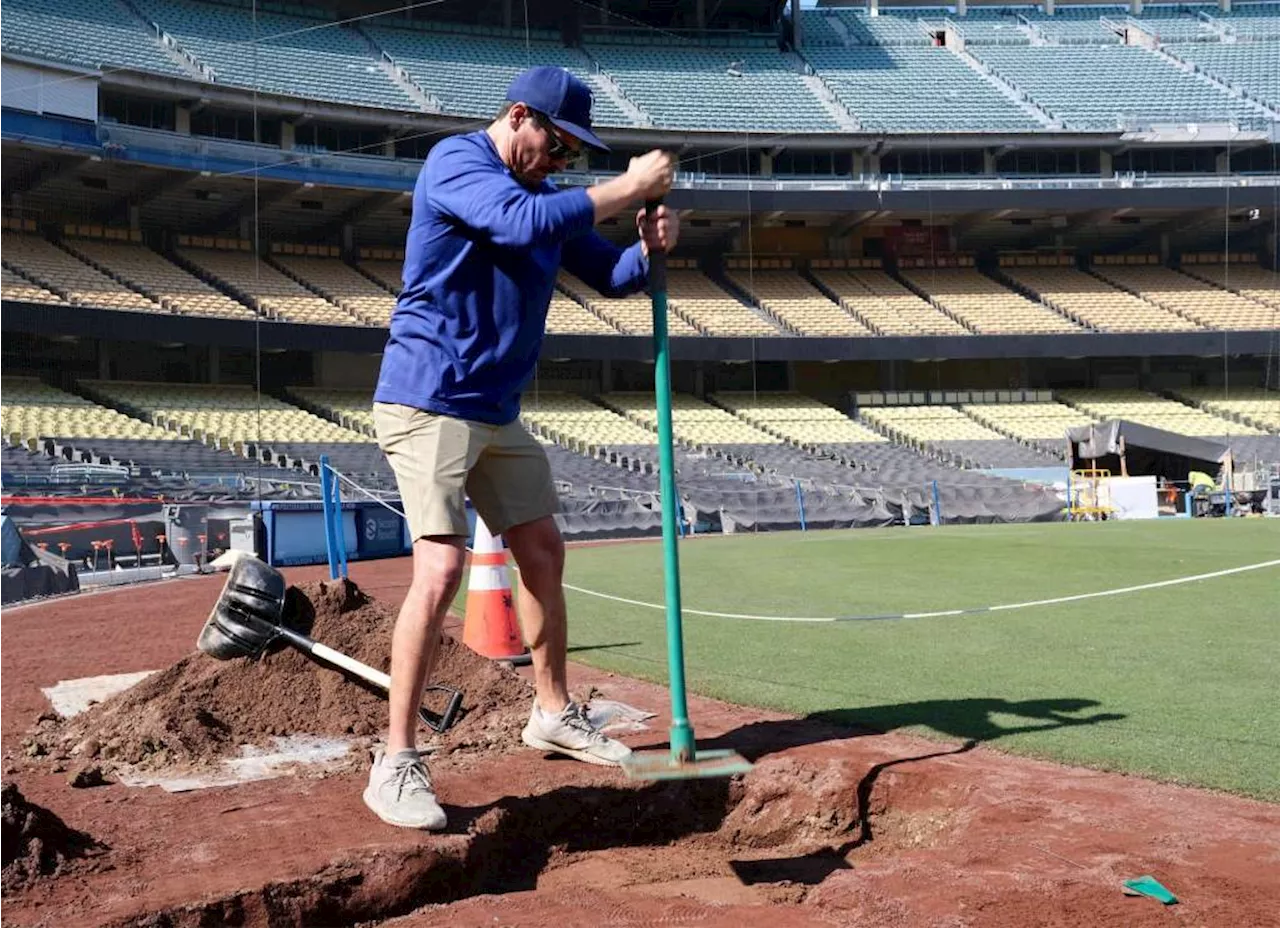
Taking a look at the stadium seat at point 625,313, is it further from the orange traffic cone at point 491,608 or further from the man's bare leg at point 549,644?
the man's bare leg at point 549,644

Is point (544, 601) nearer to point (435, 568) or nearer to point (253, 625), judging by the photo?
point (435, 568)

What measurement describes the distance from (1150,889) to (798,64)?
45971mm

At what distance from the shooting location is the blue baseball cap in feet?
11.1

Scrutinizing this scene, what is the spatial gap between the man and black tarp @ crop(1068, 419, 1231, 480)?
26.7 m

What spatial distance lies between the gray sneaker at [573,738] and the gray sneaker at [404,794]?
0.64 metres

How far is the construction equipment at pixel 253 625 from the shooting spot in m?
4.53

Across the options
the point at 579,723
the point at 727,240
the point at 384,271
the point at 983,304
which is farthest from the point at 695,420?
the point at 579,723

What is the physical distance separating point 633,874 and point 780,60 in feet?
149

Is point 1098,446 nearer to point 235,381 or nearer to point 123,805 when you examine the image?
point 235,381

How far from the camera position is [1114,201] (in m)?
38.5

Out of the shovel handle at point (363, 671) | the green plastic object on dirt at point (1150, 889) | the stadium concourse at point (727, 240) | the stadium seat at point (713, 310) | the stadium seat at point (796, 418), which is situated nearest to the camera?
the green plastic object on dirt at point (1150, 889)

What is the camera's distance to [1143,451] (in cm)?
2920

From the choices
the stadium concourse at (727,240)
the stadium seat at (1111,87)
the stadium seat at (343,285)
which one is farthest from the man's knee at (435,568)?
the stadium seat at (1111,87)

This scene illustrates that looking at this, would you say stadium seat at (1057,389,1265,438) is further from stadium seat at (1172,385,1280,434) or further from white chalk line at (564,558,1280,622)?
white chalk line at (564,558,1280,622)
